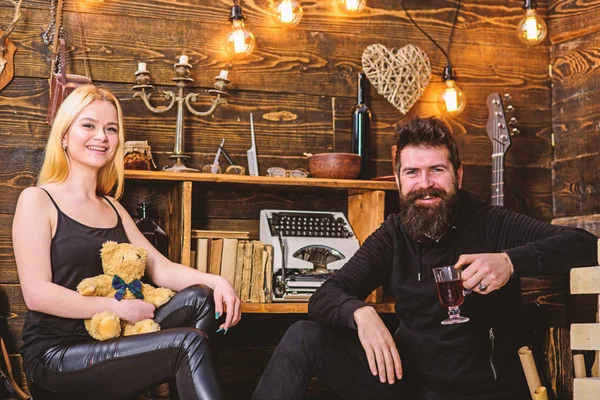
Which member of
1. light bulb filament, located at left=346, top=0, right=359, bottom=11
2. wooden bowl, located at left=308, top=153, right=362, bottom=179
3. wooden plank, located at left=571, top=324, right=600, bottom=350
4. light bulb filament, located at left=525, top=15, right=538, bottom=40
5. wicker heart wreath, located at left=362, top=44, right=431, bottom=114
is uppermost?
light bulb filament, located at left=346, top=0, right=359, bottom=11

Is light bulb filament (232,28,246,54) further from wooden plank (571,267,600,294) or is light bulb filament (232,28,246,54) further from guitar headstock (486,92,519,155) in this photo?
wooden plank (571,267,600,294)

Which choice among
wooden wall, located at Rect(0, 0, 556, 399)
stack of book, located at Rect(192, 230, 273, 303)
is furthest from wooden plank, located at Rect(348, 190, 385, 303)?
stack of book, located at Rect(192, 230, 273, 303)

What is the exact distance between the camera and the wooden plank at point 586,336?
1.95 metres

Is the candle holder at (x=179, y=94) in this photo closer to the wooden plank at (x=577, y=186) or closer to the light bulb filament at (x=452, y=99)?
the light bulb filament at (x=452, y=99)

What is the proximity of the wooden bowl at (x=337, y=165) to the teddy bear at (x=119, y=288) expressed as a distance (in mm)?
1069

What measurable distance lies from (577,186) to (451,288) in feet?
6.64

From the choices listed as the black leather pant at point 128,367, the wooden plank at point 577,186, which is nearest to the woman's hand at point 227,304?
the black leather pant at point 128,367

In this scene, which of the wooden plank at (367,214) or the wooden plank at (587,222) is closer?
the wooden plank at (367,214)

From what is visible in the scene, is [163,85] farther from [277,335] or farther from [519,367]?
[519,367]

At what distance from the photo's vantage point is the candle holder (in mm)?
3334

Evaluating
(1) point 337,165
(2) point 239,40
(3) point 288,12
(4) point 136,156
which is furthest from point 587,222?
(4) point 136,156

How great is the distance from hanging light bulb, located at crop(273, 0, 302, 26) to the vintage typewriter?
891mm

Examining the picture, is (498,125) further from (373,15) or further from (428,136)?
(428,136)

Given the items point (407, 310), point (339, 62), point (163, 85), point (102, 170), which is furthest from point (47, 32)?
point (407, 310)
